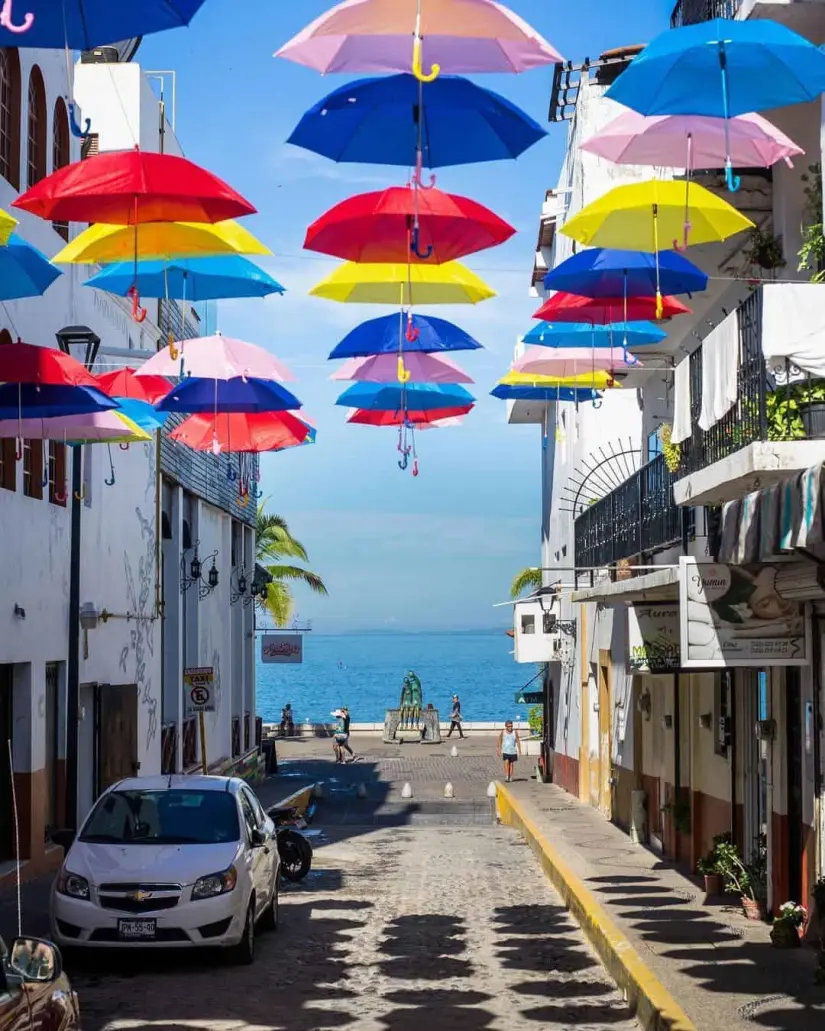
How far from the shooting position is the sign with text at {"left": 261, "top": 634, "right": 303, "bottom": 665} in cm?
5991

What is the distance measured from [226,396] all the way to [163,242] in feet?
12.2

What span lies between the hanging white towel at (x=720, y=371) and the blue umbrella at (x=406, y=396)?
4526 mm

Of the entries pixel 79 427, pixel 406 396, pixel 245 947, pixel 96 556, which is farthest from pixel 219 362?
pixel 96 556

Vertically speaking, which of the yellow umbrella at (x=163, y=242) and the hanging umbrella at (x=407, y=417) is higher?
the yellow umbrella at (x=163, y=242)

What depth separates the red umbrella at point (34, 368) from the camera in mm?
14703

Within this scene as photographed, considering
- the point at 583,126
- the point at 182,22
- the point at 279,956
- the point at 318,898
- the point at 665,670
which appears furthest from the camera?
the point at 583,126

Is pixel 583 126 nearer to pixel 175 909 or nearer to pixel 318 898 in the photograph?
pixel 318 898

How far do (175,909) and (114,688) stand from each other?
14.2m

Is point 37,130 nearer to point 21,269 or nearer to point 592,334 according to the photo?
point 592,334

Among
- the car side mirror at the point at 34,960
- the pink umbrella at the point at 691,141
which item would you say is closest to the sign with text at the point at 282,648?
the pink umbrella at the point at 691,141

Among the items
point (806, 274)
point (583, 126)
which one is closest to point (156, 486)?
point (583, 126)

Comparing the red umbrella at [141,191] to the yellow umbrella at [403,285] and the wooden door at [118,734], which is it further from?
the wooden door at [118,734]

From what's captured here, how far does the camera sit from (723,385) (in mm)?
14156

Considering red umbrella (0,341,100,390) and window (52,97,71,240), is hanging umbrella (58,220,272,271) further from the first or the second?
window (52,97,71,240)
